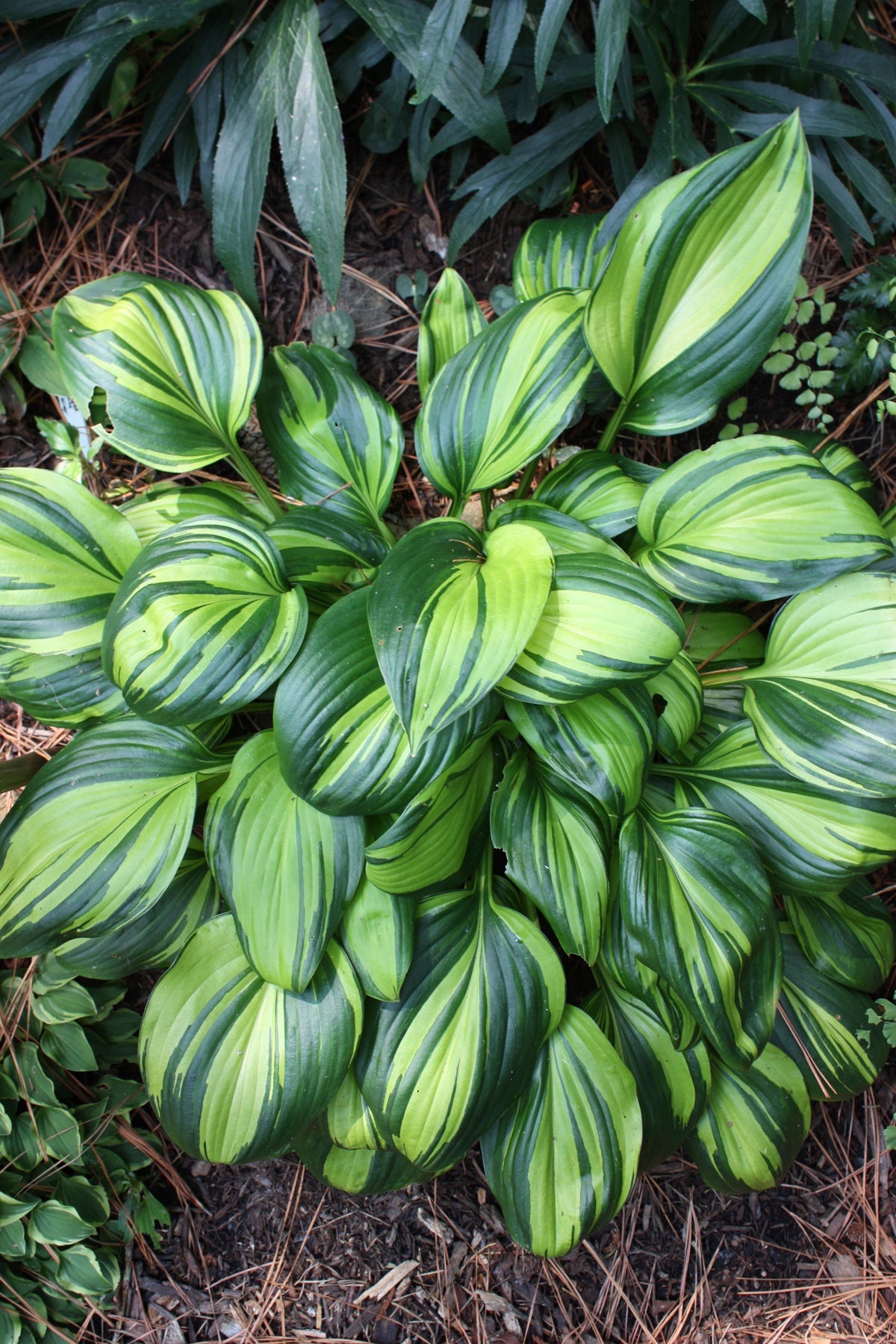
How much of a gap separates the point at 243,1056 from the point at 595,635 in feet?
2.31

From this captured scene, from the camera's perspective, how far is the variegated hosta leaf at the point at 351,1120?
109cm

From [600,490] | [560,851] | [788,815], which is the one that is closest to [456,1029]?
[560,851]

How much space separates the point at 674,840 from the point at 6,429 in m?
1.38

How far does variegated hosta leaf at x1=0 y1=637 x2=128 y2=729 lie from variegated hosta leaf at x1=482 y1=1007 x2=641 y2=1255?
2.60 ft

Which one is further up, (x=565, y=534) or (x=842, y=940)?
(x=565, y=534)

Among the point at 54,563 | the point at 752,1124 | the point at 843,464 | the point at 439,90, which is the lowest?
the point at 752,1124

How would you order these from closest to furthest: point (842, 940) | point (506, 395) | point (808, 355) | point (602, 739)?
point (602, 739)
point (506, 395)
point (842, 940)
point (808, 355)

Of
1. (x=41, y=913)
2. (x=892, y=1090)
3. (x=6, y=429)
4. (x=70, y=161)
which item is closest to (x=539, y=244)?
(x=70, y=161)

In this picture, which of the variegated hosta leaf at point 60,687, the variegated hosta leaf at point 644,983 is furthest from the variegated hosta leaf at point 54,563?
the variegated hosta leaf at point 644,983

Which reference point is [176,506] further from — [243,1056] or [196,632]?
[243,1056]

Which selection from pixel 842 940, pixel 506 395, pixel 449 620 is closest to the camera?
pixel 449 620

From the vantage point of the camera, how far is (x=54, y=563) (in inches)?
42.1

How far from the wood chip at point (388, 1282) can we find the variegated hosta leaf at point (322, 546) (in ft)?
3.62

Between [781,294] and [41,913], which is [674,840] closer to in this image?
[781,294]
